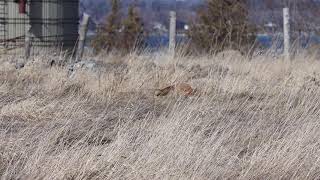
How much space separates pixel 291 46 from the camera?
1485 centimetres

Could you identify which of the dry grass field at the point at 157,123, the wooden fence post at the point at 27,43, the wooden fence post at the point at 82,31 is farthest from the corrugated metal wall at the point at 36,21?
the dry grass field at the point at 157,123

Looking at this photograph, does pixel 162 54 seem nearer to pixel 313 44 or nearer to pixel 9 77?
pixel 9 77

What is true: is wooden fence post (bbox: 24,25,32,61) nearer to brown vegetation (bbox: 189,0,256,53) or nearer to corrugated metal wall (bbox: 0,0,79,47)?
corrugated metal wall (bbox: 0,0,79,47)

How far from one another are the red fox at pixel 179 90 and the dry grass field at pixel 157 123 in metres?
0.14

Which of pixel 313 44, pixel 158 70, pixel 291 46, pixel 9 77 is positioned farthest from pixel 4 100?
pixel 313 44

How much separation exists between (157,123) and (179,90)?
2.82m

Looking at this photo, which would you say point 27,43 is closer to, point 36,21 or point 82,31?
point 36,21

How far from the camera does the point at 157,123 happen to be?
6.29 m

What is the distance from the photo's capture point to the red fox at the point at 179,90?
8977 millimetres

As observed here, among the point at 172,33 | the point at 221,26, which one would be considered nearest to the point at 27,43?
the point at 172,33

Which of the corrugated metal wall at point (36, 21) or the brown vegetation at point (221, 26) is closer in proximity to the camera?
the corrugated metal wall at point (36, 21)

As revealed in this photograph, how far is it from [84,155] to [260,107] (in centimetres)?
353

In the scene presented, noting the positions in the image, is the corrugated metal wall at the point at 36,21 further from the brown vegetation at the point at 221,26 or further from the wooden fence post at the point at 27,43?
the brown vegetation at the point at 221,26

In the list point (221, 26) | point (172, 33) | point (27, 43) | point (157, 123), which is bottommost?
point (157, 123)
